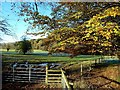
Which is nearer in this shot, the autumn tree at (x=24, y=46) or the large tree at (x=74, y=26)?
the large tree at (x=74, y=26)

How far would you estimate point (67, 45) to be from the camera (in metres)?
5.47

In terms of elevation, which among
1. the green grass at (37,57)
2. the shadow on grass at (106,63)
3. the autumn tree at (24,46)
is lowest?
the shadow on grass at (106,63)

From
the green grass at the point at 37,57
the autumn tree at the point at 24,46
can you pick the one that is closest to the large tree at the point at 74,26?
the green grass at the point at 37,57

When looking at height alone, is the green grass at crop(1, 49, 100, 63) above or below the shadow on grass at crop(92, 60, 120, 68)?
above

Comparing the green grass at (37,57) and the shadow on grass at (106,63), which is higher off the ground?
the green grass at (37,57)

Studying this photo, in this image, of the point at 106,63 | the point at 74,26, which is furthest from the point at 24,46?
the point at 106,63

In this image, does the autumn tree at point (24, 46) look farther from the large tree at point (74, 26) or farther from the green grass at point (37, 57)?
the large tree at point (74, 26)

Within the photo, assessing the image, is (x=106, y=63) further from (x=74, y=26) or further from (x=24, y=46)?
(x=24, y=46)

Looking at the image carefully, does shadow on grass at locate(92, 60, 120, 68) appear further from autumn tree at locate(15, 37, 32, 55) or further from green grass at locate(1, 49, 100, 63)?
autumn tree at locate(15, 37, 32, 55)

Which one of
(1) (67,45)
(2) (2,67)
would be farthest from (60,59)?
(2) (2,67)

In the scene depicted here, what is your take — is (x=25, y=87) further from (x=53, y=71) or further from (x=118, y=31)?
(x=118, y=31)

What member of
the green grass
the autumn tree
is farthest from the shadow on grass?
the autumn tree

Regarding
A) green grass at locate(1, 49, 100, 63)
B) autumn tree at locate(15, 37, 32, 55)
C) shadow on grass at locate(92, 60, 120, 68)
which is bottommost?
shadow on grass at locate(92, 60, 120, 68)

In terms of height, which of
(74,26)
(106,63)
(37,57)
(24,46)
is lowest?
(106,63)
